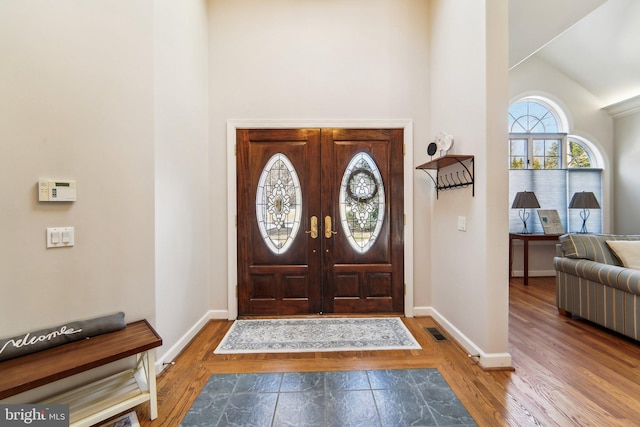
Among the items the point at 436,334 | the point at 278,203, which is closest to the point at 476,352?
the point at 436,334

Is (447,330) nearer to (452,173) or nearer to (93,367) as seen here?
(452,173)

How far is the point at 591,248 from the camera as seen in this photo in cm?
284

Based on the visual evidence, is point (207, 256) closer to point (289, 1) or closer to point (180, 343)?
point (180, 343)

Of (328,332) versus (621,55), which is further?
(621,55)

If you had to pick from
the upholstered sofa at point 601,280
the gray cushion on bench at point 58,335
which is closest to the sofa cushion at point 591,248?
the upholstered sofa at point 601,280

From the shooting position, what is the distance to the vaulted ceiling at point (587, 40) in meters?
2.67

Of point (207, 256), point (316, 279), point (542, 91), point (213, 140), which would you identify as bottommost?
point (316, 279)

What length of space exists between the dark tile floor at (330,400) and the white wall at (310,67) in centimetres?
140

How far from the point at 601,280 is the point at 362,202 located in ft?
8.26

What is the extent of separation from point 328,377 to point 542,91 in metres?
6.16

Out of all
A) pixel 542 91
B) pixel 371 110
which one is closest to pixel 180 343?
pixel 371 110

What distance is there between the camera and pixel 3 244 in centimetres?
139

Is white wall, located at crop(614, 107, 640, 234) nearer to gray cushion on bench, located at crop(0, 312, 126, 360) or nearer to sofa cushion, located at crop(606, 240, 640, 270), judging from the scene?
sofa cushion, located at crop(606, 240, 640, 270)

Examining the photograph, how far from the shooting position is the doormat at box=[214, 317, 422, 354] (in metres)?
2.37
